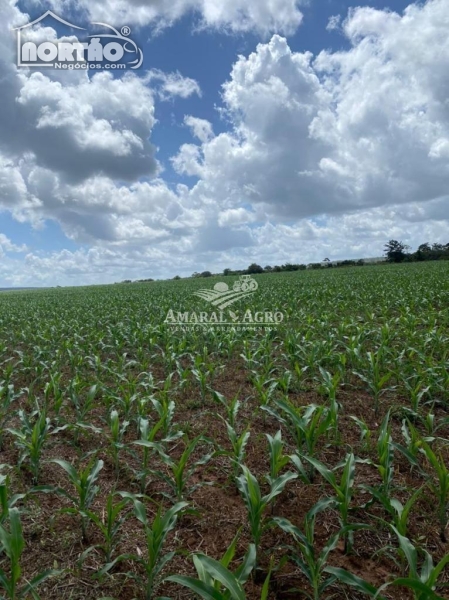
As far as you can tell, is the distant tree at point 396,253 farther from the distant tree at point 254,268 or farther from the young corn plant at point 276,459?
the young corn plant at point 276,459

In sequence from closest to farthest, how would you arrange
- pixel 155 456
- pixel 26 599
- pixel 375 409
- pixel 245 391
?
1. pixel 26 599
2. pixel 155 456
3. pixel 375 409
4. pixel 245 391

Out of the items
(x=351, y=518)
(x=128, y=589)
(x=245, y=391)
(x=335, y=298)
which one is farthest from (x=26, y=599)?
(x=335, y=298)

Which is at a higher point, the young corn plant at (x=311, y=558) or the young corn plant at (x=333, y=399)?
the young corn plant at (x=333, y=399)

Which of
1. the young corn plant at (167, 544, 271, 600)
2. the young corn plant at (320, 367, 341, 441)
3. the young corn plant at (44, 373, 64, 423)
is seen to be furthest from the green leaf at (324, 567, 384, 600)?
the young corn plant at (44, 373, 64, 423)

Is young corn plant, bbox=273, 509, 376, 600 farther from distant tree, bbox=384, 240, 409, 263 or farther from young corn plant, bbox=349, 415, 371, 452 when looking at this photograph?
distant tree, bbox=384, 240, 409, 263

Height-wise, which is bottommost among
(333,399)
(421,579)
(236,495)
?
(236,495)

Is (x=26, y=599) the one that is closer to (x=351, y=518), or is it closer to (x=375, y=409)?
(x=351, y=518)

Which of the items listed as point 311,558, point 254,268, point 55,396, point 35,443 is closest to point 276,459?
point 311,558

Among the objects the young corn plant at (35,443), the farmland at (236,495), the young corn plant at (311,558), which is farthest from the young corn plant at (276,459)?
the young corn plant at (35,443)

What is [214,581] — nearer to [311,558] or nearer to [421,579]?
[311,558]

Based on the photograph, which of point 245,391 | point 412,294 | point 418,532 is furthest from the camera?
point 412,294

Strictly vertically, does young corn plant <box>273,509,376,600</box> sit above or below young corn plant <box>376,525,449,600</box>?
below

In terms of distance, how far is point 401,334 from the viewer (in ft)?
24.7

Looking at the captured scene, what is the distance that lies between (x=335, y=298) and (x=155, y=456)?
1112cm
